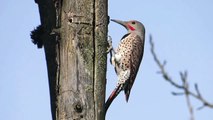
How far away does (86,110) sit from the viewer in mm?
3680

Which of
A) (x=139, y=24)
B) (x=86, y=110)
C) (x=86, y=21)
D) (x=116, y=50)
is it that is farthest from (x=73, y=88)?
(x=139, y=24)

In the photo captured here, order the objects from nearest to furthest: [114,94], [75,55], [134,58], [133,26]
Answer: [75,55] < [114,94] < [134,58] < [133,26]

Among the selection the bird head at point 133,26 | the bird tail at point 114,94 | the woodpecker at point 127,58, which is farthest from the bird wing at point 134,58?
the bird tail at point 114,94

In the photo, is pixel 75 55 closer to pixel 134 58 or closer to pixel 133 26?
pixel 134 58

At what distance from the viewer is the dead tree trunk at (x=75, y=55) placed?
3.70 m

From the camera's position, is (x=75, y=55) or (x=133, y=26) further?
(x=133, y=26)

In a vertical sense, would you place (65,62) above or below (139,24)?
above

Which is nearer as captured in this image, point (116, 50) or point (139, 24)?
point (116, 50)

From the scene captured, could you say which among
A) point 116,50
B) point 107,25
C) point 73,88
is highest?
point 107,25

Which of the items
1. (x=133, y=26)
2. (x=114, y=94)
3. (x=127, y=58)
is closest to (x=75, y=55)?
(x=114, y=94)

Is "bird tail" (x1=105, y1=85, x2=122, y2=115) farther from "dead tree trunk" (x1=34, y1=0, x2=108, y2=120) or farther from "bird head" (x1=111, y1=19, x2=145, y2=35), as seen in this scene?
"bird head" (x1=111, y1=19, x2=145, y2=35)

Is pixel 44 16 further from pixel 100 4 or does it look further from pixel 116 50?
pixel 116 50

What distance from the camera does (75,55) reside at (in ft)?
12.5

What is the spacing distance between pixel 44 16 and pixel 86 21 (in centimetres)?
39
